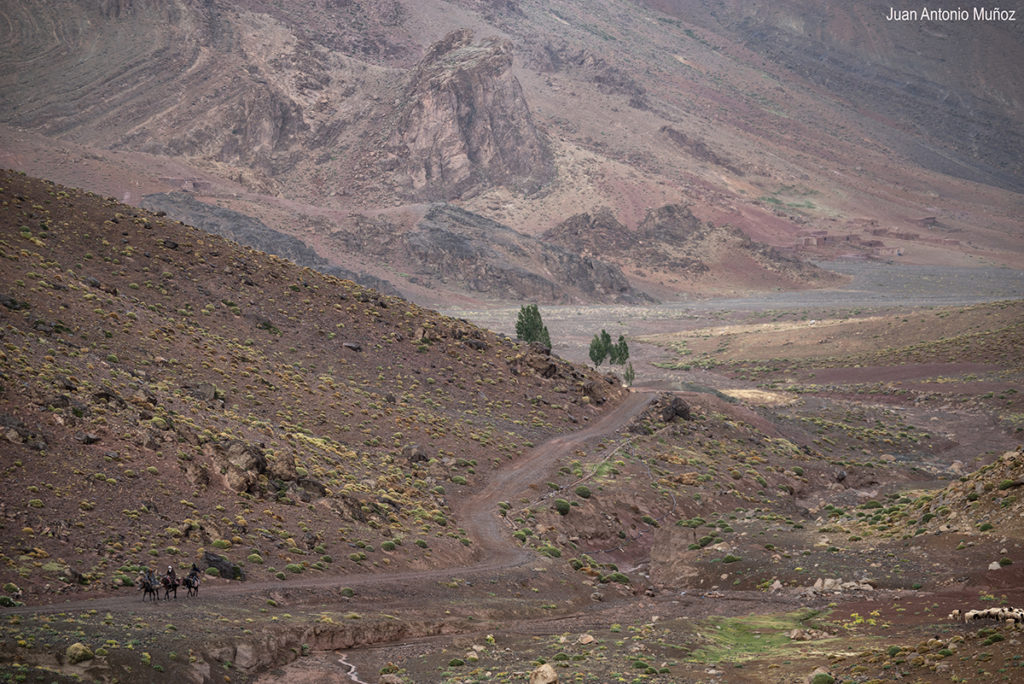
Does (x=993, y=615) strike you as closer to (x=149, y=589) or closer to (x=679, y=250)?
(x=149, y=589)

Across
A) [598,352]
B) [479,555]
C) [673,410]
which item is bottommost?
[479,555]

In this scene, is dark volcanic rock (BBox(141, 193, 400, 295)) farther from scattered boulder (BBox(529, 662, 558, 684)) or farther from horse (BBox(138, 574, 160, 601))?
scattered boulder (BBox(529, 662, 558, 684))

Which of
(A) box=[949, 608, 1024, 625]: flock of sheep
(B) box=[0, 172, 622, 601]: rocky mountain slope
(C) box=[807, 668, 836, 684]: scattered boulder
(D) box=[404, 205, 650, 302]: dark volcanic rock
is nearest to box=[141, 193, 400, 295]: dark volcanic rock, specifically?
(D) box=[404, 205, 650, 302]: dark volcanic rock

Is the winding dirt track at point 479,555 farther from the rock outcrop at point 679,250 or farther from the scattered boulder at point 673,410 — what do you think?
the rock outcrop at point 679,250

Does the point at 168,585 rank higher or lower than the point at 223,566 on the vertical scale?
higher

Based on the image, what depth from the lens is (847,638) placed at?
93.8ft

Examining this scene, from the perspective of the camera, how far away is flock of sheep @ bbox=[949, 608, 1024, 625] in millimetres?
23487

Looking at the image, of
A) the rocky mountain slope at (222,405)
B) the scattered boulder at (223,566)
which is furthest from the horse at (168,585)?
the scattered boulder at (223,566)

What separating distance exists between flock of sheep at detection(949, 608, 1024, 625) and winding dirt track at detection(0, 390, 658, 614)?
1734 cm

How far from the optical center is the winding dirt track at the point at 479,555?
27234mm

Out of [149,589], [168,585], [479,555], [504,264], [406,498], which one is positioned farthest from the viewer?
[504,264]

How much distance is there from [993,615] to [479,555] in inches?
815

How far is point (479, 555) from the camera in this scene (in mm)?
39750

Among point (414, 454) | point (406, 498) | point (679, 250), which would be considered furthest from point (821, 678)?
point (679, 250)
